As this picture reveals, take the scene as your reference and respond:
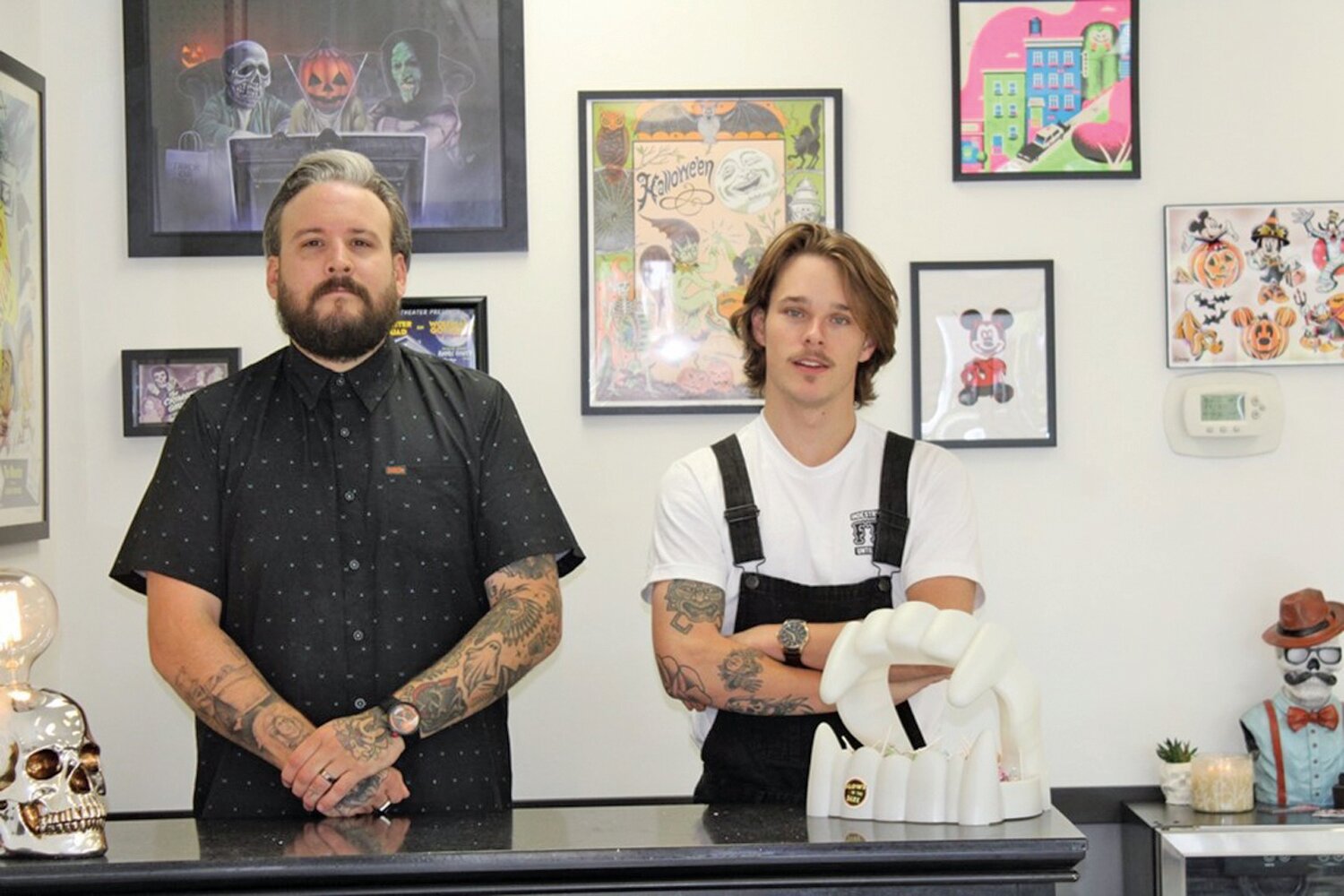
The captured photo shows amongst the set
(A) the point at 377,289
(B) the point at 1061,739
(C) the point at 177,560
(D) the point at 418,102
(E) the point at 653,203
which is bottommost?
(B) the point at 1061,739

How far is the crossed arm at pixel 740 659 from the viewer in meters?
2.39

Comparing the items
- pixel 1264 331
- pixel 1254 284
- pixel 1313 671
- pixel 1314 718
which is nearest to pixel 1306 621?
pixel 1313 671

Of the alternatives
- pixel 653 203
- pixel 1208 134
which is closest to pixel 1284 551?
pixel 1208 134

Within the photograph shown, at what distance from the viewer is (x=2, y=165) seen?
3199 millimetres

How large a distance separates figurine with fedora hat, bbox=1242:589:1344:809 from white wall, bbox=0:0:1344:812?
0.51ft

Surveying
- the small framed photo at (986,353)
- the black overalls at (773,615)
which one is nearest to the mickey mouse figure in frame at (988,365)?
the small framed photo at (986,353)

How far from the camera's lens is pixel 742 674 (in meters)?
2.40

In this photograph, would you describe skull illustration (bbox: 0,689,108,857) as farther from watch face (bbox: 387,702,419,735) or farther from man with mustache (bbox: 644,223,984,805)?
man with mustache (bbox: 644,223,984,805)

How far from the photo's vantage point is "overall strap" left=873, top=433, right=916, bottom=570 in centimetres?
249

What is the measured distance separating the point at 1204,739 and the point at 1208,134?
4.56 feet

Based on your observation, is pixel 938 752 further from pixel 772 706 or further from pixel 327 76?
pixel 327 76

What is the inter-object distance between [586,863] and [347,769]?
535 mm

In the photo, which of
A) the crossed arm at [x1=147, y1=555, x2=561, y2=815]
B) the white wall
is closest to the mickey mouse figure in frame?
the white wall

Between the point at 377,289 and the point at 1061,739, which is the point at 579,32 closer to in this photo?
the point at 377,289
